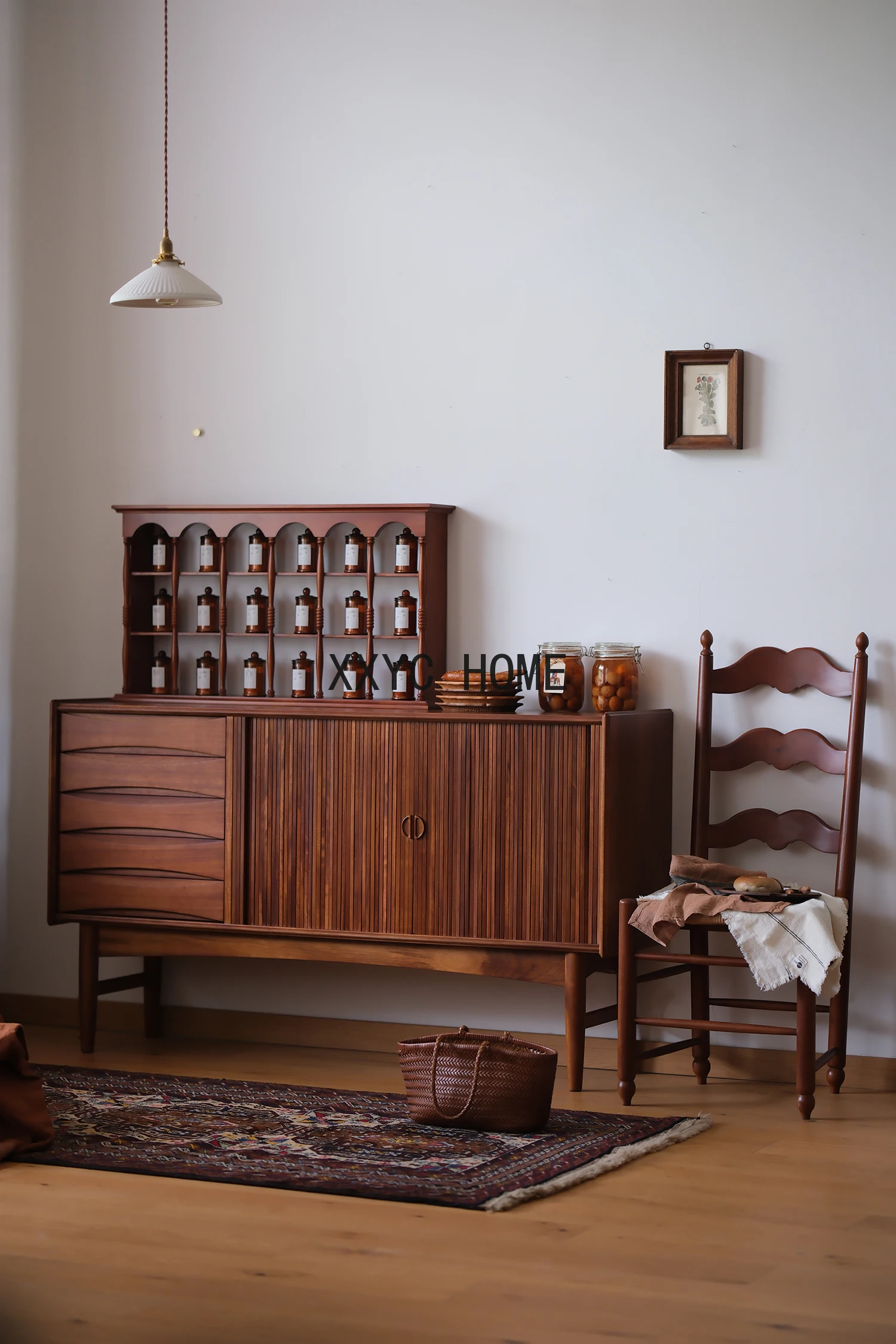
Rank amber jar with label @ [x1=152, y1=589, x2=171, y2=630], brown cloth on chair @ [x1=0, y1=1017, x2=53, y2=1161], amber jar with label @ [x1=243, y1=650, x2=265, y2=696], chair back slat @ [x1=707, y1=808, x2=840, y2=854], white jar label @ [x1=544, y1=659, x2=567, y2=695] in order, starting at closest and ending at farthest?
brown cloth on chair @ [x1=0, y1=1017, x2=53, y2=1161] → chair back slat @ [x1=707, y1=808, x2=840, y2=854] → white jar label @ [x1=544, y1=659, x2=567, y2=695] → amber jar with label @ [x1=243, y1=650, x2=265, y2=696] → amber jar with label @ [x1=152, y1=589, x2=171, y2=630]

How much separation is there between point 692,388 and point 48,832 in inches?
87.8

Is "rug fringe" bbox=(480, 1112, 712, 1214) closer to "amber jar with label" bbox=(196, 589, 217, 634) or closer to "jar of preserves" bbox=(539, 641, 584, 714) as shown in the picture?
"jar of preserves" bbox=(539, 641, 584, 714)

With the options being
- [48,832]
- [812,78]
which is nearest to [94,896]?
[48,832]

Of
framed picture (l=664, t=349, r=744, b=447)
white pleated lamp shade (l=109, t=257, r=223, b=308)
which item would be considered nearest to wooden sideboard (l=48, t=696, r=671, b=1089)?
framed picture (l=664, t=349, r=744, b=447)

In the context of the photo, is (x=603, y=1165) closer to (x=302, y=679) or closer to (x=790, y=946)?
(x=790, y=946)

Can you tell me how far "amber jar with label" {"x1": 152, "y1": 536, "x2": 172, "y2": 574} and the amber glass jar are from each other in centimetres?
137

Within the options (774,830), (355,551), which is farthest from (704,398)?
(774,830)

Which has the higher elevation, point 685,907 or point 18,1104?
point 685,907

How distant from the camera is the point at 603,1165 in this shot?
3434 mm

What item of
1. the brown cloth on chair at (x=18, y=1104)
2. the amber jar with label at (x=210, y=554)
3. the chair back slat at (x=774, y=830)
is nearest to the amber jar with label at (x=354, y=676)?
the amber jar with label at (x=210, y=554)

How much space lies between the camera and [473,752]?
168 inches

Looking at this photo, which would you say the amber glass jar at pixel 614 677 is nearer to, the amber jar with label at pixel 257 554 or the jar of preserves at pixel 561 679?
the jar of preserves at pixel 561 679

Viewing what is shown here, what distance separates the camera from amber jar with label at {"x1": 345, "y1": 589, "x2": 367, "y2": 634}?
15.5 feet

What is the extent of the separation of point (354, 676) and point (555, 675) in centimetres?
62
